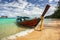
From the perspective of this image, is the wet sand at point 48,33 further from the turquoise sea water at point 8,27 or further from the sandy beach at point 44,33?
the turquoise sea water at point 8,27

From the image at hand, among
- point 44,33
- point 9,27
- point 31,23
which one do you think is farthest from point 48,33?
point 9,27

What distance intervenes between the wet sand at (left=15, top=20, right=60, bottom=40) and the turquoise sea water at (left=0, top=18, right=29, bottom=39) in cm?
13

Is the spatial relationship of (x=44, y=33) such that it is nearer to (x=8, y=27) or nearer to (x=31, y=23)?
(x=31, y=23)

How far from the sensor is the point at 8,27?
5.20ft

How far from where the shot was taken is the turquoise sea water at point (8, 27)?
1.57 metres

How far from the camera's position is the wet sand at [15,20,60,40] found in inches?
60.7

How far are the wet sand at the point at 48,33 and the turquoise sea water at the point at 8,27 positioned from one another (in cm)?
13

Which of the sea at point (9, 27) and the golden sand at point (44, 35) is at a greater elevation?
the sea at point (9, 27)

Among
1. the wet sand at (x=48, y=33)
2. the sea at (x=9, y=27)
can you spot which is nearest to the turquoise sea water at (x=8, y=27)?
the sea at (x=9, y=27)

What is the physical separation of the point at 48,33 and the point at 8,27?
0.54 meters

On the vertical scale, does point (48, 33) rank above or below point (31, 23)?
below

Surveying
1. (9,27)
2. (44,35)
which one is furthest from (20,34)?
(44,35)

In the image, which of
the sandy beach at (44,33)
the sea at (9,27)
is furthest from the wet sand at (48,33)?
the sea at (9,27)

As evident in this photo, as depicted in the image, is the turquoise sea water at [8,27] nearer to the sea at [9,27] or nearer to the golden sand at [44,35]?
the sea at [9,27]
